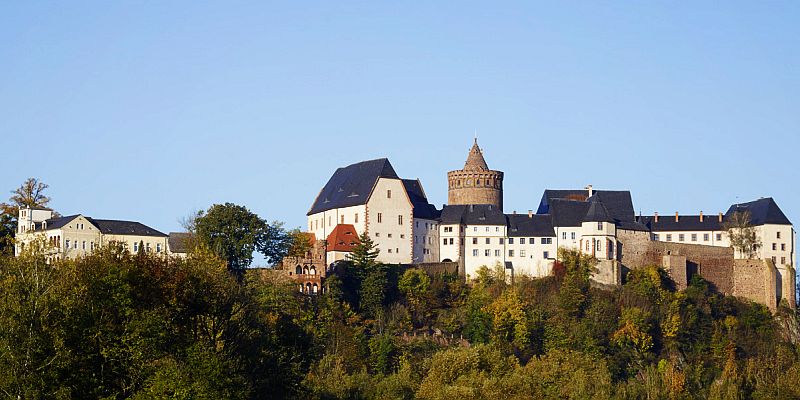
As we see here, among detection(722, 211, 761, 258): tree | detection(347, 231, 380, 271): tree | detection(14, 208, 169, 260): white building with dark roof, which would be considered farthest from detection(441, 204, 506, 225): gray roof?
detection(14, 208, 169, 260): white building with dark roof

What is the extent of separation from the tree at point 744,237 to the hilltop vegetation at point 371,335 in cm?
427

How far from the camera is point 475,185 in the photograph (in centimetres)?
11056

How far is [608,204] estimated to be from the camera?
105 m

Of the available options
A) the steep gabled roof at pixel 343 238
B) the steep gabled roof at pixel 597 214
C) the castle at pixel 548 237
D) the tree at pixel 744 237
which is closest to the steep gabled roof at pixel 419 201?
the castle at pixel 548 237

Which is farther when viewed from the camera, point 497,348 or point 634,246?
point 634,246

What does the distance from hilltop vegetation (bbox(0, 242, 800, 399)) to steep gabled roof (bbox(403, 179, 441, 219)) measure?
6075 millimetres

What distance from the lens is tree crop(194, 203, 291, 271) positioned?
9362 centimetres

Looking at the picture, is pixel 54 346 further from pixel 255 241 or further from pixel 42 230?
pixel 42 230

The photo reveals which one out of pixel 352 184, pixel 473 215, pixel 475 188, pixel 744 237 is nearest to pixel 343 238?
pixel 352 184

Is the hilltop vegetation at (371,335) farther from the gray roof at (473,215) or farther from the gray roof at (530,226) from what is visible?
the gray roof at (473,215)

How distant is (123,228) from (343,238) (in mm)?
15729

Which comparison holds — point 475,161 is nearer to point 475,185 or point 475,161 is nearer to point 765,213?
point 475,185

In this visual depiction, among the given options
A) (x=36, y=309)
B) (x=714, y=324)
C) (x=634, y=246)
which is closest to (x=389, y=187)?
(x=634, y=246)

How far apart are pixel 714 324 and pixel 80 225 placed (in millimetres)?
41573
